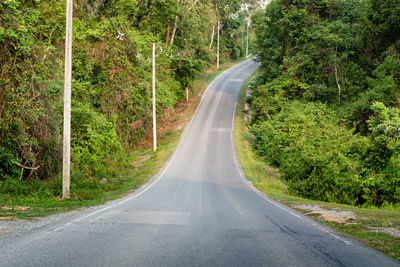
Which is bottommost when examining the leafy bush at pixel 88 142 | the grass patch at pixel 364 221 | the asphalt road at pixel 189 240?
the grass patch at pixel 364 221

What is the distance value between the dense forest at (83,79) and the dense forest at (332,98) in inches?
415

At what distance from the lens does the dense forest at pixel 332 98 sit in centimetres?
1441

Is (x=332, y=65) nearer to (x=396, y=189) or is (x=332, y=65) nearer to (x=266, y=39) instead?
(x=266, y=39)

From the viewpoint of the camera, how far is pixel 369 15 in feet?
97.1

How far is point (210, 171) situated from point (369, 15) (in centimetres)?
2255

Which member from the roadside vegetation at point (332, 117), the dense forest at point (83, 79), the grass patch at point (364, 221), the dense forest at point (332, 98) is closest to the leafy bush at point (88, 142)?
the dense forest at point (83, 79)

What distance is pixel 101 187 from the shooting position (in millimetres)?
16188

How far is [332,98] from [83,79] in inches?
956

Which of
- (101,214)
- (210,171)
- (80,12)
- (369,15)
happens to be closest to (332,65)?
(369,15)

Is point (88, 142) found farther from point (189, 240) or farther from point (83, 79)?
point (189, 240)

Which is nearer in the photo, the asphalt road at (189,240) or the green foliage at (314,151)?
the asphalt road at (189,240)

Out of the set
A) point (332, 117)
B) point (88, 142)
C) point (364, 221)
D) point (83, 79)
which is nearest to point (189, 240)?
point (364, 221)

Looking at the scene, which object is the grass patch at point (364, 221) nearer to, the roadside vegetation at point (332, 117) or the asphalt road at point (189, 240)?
the roadside vegetation at point (332, 117)

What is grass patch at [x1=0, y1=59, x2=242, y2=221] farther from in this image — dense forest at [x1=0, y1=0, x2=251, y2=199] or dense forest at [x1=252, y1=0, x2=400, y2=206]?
dense forest at [x1=252, y1=0, x2=400, y2=206]
